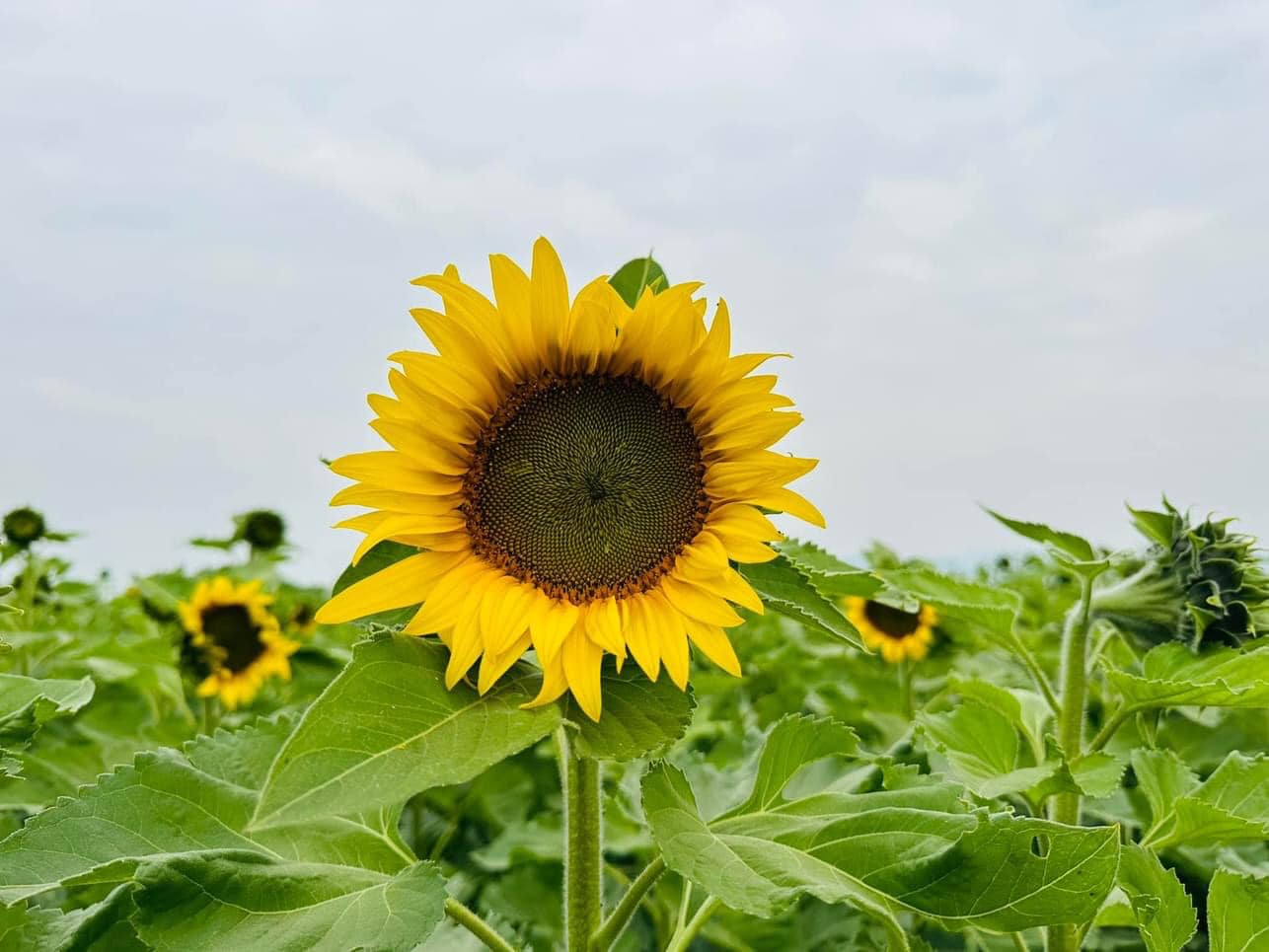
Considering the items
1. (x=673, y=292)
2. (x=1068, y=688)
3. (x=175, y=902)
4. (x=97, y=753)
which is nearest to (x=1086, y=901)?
(x=1068, y=688)

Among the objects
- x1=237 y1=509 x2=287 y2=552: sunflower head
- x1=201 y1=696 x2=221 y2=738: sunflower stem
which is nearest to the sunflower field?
x1=201 y1=696 x2=221 y2=738: sunflower stem

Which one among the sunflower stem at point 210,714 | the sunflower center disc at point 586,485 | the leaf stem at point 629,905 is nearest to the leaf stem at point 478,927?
the leaf stem at point 629,905

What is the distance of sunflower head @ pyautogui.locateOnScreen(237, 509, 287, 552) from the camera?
183 inches

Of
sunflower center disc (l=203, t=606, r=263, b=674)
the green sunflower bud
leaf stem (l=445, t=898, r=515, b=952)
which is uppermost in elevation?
the green sunflower bud

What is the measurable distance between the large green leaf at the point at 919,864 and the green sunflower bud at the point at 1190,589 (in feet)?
2.16

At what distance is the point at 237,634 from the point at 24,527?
800mm

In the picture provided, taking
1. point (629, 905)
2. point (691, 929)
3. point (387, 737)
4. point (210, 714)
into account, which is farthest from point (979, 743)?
point (210, 714)

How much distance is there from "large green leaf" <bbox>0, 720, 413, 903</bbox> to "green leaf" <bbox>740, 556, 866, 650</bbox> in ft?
1.95

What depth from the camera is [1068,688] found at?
1831 mm

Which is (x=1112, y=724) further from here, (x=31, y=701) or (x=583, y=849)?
(x=31, y=701)

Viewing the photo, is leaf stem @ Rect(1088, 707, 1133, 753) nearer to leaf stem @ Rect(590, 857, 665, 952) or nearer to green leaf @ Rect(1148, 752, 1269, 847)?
green leaf @ Rect(1148, 752, 1269, 847)

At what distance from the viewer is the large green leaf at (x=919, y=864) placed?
3.89 feet

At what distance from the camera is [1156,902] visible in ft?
4.54

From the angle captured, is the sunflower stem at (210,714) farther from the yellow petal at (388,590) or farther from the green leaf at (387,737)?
the green leaf at (387,737)
